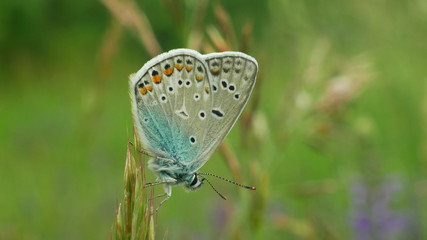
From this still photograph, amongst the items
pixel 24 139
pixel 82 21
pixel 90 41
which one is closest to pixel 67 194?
pixel 24 139

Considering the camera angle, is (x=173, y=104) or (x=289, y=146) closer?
(x=173, y=104)

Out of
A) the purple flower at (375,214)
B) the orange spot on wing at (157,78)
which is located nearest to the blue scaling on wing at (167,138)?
the orange spot on wing at (157,78)

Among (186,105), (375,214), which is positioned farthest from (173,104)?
(375,214)

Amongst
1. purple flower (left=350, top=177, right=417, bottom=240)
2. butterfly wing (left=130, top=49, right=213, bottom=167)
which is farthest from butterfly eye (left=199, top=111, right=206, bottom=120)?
purple flower (left=350, top=177, right=417, bottom=240)

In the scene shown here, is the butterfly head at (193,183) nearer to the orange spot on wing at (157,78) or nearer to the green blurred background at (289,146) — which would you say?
the green blurred background at (289,146)

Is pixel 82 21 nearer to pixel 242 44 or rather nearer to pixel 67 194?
pixel 67 194

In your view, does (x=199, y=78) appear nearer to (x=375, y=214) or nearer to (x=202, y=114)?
(x=202, y=114)
